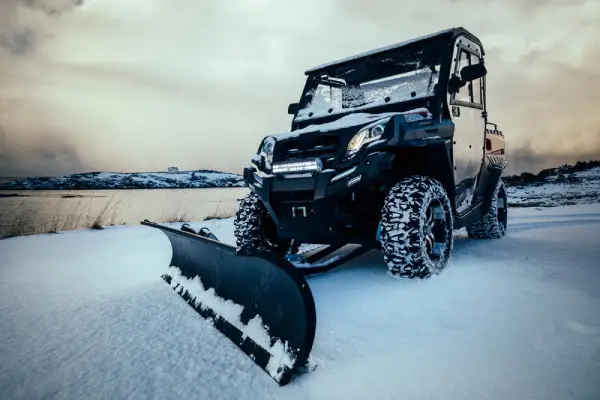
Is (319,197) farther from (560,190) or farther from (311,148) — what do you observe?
(560,190)

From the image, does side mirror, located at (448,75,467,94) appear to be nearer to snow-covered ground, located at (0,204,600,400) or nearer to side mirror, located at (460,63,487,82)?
side mirror, located at (460,63,487,82)

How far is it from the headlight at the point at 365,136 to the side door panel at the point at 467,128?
121cm

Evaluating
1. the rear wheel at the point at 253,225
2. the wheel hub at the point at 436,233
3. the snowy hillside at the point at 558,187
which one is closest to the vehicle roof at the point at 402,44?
the wheel hub at the point at 436,233

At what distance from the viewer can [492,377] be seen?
152 cm

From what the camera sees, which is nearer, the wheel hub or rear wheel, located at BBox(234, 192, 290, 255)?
the wheel hub

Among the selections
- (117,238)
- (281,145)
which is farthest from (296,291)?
(117,238)

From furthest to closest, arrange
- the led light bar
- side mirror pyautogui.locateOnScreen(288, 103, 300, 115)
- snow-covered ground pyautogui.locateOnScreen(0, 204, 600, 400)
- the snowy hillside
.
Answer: the snowy hillside
side mirror pyautogui.locateOnScreen(288, 103, 300, 115)
the led light bar
snow-covered ground pyautogui.locateOnScreen(0, 204, 600, 400)

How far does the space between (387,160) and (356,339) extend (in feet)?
5.09

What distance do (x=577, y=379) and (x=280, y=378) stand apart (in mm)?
1266

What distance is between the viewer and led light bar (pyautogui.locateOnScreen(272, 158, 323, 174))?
3.09 metres

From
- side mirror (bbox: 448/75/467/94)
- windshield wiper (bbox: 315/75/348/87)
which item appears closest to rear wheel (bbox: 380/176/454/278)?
side mirror (bbox: 448/75/467/94)

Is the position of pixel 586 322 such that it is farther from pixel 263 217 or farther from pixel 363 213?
pixel 263 217

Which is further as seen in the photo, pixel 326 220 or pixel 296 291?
pixel 326 220

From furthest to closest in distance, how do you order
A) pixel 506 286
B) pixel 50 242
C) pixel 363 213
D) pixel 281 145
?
pixel 50 242 → pixel 281 145 → pixel 363 213 → pixel 506 286
